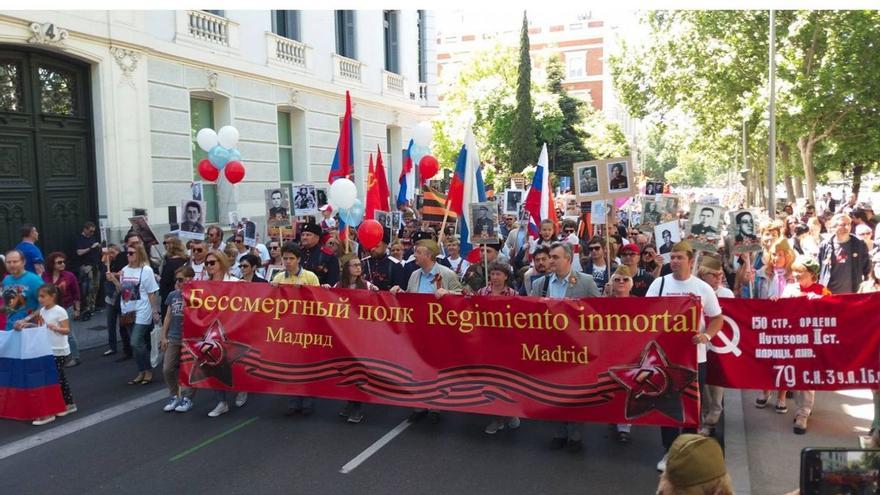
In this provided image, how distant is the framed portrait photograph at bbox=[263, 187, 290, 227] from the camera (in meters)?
10.8

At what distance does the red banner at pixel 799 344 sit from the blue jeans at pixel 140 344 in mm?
6191

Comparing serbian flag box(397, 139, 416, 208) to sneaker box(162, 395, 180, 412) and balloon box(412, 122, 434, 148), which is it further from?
sneaker box(162, 395, 180, 412)

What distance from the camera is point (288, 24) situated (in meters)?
20.9

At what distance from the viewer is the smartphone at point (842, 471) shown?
2152 mm

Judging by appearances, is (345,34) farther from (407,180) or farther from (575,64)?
(575,64)

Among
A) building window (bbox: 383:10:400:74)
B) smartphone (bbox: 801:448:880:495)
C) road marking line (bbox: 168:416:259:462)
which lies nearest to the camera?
smartphone (bbox: 801:448:880:495)

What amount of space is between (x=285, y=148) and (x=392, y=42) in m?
8.03

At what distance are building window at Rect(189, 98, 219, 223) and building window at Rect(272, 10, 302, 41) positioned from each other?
3.88 metres

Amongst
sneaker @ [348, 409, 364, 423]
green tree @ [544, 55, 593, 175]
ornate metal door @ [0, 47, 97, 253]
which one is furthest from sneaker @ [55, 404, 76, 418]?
green tree @ [544, 55, 593, 175]

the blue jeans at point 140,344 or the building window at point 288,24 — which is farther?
the building window at point 288,24

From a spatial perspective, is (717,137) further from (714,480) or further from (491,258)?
(714,480)

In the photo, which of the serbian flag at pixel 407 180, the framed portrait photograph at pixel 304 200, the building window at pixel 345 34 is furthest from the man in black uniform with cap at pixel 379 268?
the building window at pixel 345 34

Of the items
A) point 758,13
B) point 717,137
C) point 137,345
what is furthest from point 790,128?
point 137,345

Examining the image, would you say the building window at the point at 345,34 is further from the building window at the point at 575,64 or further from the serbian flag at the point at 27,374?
the building window at the point at 575,64
